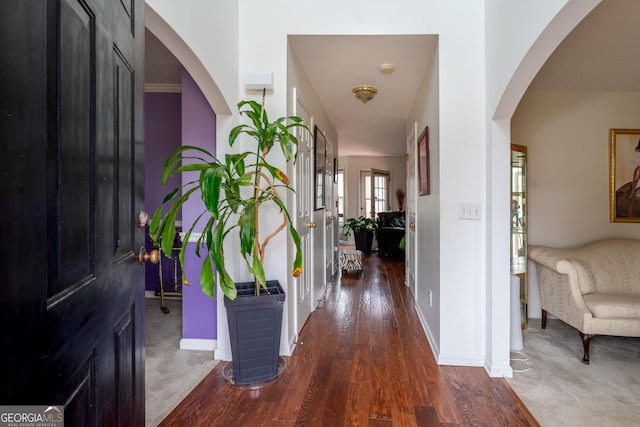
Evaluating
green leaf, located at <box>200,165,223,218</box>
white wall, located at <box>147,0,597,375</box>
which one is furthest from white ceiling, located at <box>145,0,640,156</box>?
green leaf, located at <box>200,165,223,218</box>

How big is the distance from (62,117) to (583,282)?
129 inches

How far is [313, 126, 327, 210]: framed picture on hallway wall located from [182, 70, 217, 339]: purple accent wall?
1233mm

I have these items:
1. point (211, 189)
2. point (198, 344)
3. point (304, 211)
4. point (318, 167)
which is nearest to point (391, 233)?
point (318, 167)

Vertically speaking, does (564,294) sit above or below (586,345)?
above

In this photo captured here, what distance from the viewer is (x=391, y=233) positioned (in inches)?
271

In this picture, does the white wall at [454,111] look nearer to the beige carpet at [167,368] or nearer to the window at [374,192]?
the beige carpet at [167,368]

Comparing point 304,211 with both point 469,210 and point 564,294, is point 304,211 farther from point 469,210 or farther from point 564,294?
point 564,294

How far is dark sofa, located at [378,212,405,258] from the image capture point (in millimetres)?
6844

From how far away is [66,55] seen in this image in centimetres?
64

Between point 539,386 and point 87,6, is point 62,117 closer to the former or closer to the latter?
point 87,6

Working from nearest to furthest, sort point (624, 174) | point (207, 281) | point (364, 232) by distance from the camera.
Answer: point (207, 281)
point (624, 174)
point (364, 232)

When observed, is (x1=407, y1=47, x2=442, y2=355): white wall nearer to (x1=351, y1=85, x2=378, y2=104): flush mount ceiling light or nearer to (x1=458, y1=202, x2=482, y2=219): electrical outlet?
(x1=458, y1=202, x2=482, y2=219): electrical outlet

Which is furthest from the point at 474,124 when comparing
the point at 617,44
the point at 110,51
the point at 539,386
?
the point at 110,51

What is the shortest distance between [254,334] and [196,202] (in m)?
1.09
